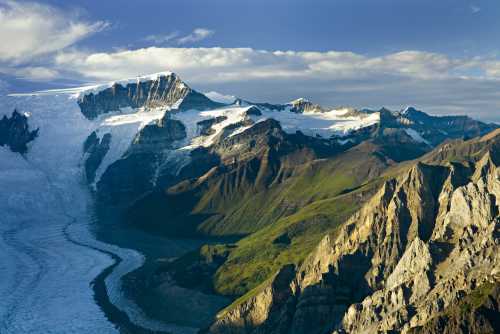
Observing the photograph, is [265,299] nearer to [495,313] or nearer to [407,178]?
[407,178]

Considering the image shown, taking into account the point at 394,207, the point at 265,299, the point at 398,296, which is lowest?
the point at 265,299

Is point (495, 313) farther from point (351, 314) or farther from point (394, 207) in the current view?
point (394, 207)

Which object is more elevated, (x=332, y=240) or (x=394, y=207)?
(x=394, y=207)

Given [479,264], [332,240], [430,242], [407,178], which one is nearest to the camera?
[479,264]

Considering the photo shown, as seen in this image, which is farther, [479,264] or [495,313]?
[479,264]

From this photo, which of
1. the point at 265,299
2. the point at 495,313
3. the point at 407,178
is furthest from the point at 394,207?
the point at 495,313

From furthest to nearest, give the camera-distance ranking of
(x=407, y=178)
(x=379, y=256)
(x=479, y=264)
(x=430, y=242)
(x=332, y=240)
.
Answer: (x=332, y=240) → (x=407, y=178) → (x=379, y=256) → (x=430, y=242) → (x=479, y=264)

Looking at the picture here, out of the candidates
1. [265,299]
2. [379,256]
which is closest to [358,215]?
[379,256]
